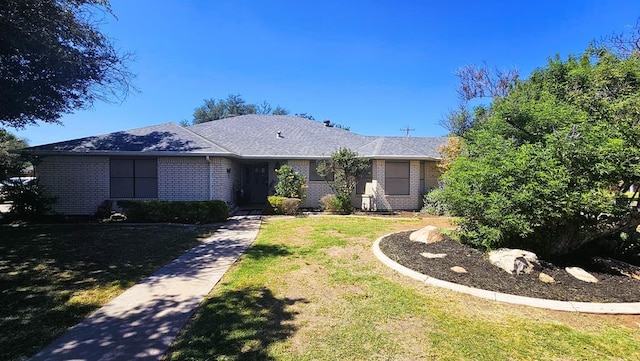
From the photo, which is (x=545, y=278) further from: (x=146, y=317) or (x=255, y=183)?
(x=255, y=183)

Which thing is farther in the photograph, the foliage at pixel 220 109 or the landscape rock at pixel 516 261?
the foliage at pixel 220 109

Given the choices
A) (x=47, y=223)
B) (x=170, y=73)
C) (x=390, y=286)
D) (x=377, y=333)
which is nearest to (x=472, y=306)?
(x=390, y=286)

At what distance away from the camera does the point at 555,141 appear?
5.19 metres

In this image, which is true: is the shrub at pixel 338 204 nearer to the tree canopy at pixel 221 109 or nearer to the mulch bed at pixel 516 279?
the mulch bed at pixel 516 279

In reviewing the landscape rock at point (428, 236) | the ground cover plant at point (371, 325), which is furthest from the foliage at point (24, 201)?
the landscape rock at point (428, 236)

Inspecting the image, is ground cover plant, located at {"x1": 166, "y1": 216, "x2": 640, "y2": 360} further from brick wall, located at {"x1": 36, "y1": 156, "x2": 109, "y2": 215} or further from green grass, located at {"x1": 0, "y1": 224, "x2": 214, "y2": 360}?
brick wall, located at {"x1": 36, "y1": 156, "x2": 109, "y2": 215}

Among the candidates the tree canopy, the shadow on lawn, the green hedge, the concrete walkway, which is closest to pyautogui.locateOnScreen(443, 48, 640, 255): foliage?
the shadow on lawn

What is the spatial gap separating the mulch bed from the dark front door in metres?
11.3

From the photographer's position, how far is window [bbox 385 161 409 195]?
14.6 metres

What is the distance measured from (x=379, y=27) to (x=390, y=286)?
10732mm

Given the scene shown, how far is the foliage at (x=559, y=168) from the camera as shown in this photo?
4887mm

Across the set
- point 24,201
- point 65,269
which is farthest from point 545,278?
point 24,201

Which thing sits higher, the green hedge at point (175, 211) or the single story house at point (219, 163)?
the single story house at point (219, 163)

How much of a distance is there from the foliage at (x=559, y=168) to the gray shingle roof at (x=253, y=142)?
7.83 metres
